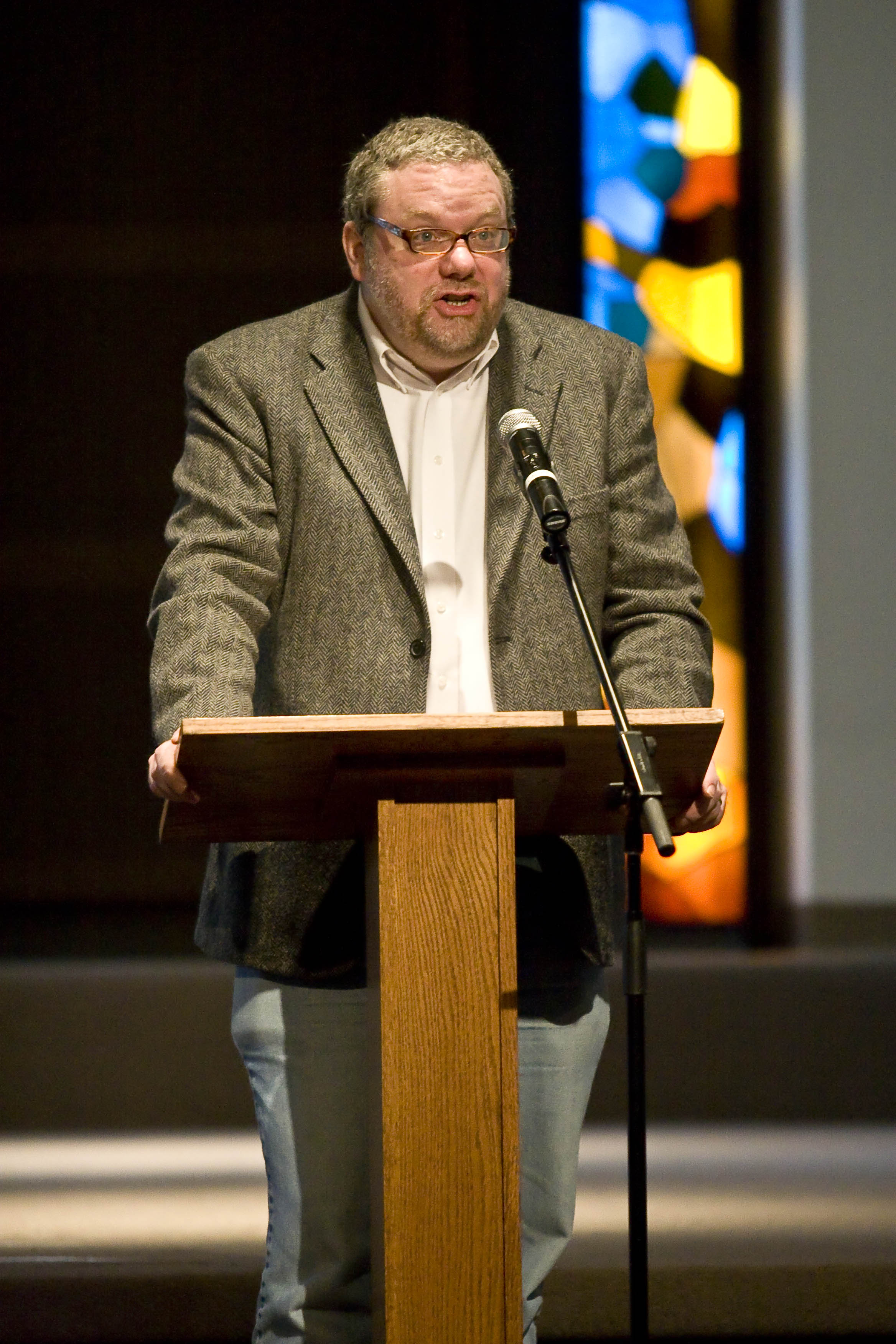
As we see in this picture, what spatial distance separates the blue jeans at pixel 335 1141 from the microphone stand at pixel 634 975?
354mm

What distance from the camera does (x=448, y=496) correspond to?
1960 millimetres

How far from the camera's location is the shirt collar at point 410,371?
6.65 ft

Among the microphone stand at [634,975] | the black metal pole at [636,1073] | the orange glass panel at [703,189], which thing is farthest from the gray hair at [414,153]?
the orange glass panel at [703,189]

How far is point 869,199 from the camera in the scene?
4004mm

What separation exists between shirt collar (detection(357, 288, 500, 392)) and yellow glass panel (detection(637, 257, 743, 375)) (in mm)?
2095

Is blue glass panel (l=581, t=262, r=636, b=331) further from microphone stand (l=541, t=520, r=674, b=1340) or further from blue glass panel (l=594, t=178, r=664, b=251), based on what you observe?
microphone stand (l=541, t=520, r=674, b=1340)

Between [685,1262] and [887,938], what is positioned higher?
[887,938]

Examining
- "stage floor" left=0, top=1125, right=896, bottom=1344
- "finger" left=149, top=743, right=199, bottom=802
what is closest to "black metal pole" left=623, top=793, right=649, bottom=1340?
"finger" left=149, top=743, right=199, bottom=802

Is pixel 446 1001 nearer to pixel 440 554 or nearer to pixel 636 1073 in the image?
pixel 636 1073

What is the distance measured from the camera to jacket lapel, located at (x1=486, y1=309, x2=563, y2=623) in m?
1.92

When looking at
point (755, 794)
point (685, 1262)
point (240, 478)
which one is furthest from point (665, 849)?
point (755, 794)

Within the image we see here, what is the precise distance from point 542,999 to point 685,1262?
3.46 feet

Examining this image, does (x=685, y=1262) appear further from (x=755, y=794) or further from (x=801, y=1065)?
(x=755, y=794)

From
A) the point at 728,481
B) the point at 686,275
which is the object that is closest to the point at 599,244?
the point at 686,275
